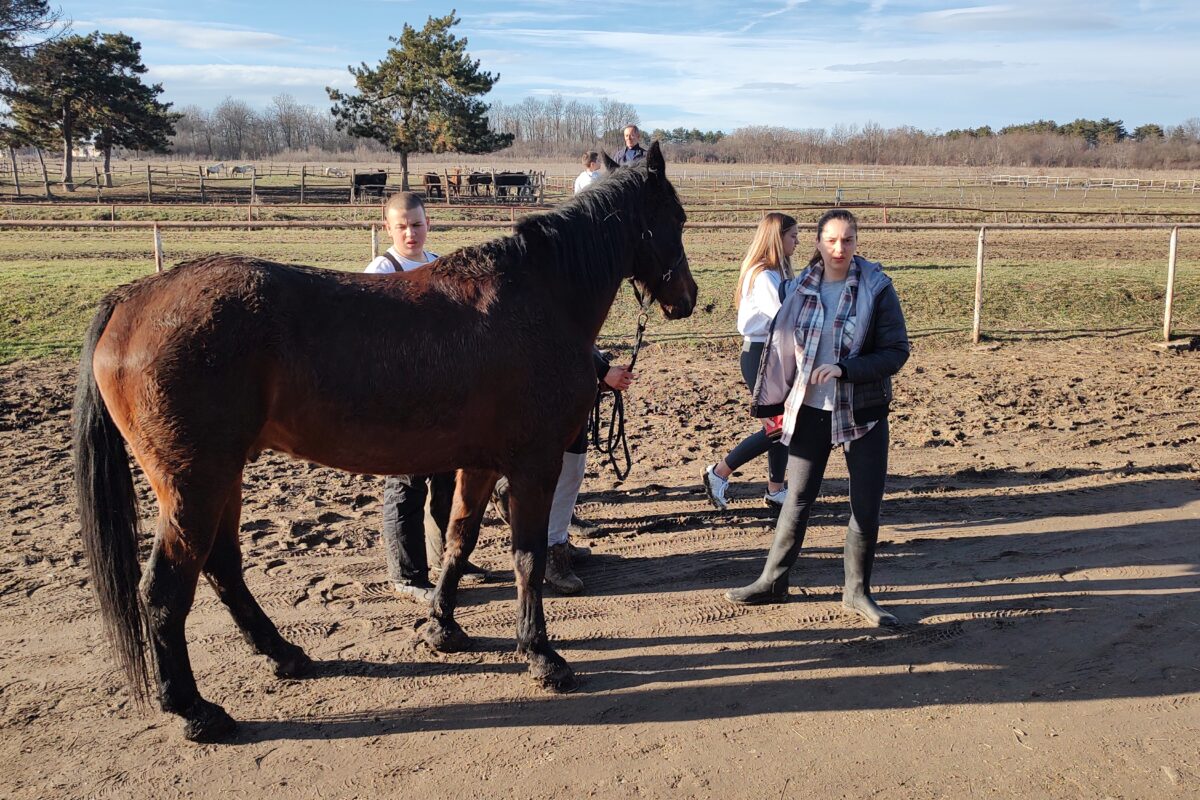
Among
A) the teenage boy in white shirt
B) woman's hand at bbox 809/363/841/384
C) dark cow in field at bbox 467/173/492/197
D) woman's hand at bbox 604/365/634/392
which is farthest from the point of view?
dark cow in field at bbox 467/173/492/197

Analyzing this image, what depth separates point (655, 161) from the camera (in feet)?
12.9

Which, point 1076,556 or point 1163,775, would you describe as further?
point 1076,556

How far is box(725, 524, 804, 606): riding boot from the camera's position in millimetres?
4242

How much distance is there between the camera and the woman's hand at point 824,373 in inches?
149

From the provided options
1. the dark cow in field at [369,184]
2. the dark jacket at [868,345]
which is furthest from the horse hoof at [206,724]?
the dark cow in field at [369,184]

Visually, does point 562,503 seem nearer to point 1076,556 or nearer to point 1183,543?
point 1076,556

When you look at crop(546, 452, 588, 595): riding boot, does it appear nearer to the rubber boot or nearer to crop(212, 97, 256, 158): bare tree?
the rubber boot

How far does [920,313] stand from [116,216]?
23.2 metres

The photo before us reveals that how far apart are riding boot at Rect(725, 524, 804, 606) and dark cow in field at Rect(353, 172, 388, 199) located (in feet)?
105

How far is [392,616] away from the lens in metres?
4.16

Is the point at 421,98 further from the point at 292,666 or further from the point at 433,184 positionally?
the point at 292,666

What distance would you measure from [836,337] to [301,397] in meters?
2.48

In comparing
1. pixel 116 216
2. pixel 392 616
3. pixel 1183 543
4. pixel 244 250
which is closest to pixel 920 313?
pixel 1183 543

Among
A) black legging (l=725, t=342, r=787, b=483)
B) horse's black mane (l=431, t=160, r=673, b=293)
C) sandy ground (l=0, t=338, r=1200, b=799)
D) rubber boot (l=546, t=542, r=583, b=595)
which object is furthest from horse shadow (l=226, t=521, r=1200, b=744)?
horse's black mane (l=431, t=160, r=673, b=293)
